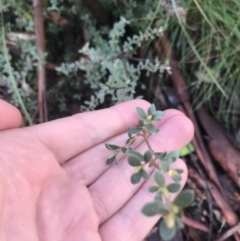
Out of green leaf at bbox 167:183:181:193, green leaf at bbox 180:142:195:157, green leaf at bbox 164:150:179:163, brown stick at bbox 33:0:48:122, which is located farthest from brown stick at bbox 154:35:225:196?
green leaf at bbox 167:183:181:193

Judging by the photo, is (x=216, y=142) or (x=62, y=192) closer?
(x=62, y=192)

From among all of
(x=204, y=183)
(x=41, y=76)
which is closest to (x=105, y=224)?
(x=204, y=183)

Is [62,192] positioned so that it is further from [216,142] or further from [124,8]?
[124,8]

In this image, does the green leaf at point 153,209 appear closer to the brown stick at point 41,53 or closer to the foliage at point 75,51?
the foliage at point 75,51

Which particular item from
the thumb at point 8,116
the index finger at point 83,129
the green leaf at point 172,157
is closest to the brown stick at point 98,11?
the index finger at point 83,129

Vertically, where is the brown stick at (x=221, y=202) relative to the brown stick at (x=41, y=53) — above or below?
below
